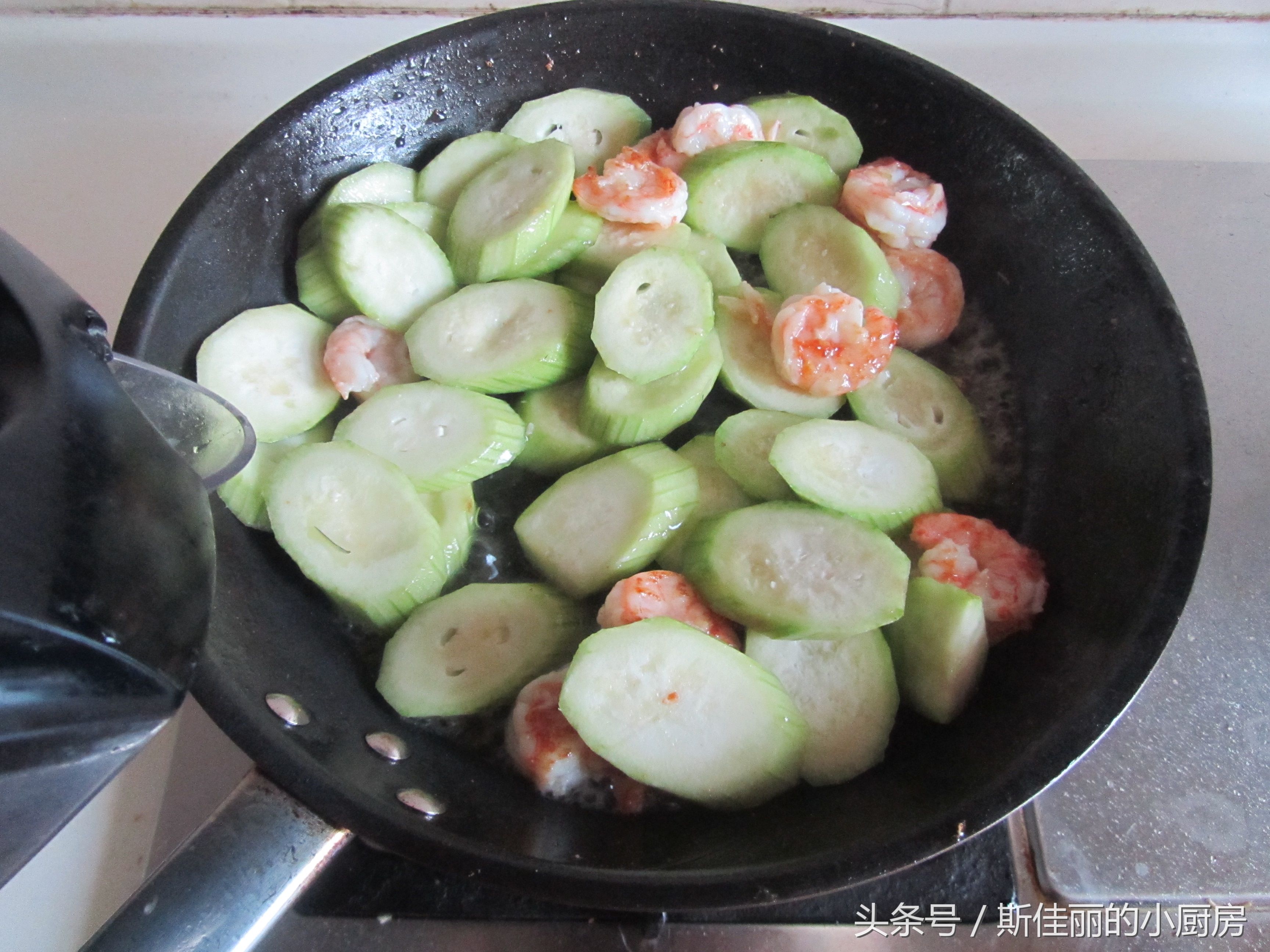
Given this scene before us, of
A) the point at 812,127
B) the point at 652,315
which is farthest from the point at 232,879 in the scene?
the point at 812,127

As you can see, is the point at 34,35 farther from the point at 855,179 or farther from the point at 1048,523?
the point at 1048,523

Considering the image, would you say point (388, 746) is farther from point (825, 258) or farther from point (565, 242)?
point (825, 258)

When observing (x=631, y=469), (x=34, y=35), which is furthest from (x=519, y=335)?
(x=34, y=35)

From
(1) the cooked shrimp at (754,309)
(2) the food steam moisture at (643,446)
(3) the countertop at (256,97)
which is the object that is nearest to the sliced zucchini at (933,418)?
(2) the food steam moisture at (643,446)

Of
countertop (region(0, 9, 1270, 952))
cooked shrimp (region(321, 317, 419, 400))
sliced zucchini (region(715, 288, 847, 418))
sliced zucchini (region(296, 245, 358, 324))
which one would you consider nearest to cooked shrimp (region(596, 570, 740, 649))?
sliced zucchini (region(715, 288, 847, 418))

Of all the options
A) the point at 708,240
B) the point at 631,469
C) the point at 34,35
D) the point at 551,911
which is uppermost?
the point at 34,35

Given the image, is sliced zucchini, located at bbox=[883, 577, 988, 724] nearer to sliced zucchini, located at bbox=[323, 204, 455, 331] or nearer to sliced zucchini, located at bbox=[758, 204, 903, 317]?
sliced zucchini, located at bbox=[758, 204, 903, 317]

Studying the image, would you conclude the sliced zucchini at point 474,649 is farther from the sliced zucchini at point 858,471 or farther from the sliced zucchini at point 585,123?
the sliced zucchini at point 585,123
